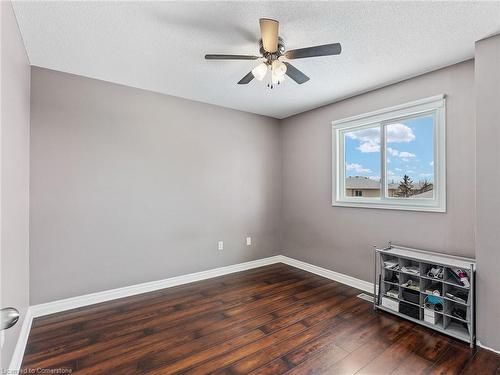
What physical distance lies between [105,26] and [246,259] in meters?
3.40

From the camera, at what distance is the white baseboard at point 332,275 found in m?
3.29

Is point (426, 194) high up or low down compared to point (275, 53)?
down

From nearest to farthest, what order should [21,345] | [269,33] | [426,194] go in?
[269,33]
[21,345]
[426,194]

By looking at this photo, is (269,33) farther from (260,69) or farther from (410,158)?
(410,158)

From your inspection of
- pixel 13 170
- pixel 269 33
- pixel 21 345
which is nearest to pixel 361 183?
pixel 269 33

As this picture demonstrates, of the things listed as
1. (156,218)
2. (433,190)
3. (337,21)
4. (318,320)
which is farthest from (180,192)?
(433,190)

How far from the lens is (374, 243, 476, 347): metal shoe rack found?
2.22 meters

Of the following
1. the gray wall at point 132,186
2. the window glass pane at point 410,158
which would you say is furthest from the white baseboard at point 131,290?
the window glass pane at point 410,158

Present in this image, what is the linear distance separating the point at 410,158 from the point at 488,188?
3.19ft

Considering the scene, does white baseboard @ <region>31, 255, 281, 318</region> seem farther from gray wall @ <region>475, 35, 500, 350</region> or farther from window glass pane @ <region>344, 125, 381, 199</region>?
gray wall @ <region>475, 35, 500, 350</region>

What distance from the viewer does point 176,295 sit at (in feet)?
10.3

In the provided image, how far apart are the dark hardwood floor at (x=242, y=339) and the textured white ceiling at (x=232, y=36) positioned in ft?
8.32

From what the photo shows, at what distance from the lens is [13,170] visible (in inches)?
72.7

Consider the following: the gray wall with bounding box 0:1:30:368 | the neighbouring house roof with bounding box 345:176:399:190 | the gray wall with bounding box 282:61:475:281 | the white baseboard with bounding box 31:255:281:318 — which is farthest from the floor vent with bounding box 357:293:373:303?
the gray wall with bounding box 0:1:30:368
